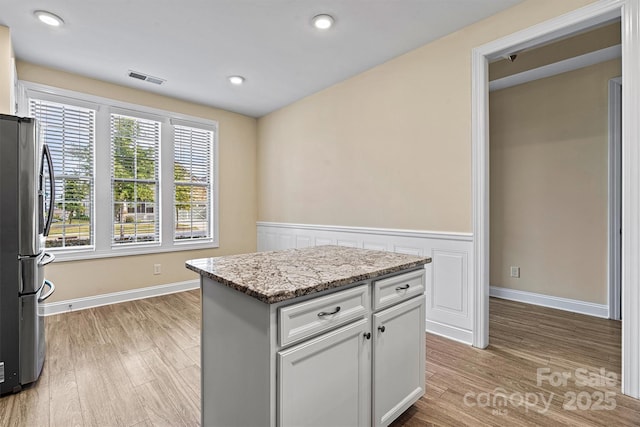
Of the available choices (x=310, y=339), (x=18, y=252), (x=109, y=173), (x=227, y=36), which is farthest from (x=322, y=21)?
(x=109, y=173)

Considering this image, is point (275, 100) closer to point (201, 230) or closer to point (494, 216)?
point (201, 230)

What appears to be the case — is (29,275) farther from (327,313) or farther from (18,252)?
Answer: (327,313)

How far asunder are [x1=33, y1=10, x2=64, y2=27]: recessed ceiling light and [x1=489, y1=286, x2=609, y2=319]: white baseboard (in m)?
5.40

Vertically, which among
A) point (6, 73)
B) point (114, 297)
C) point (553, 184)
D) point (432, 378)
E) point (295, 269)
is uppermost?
point (6, 73)

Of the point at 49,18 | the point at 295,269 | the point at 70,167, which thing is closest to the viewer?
the point at 295,269

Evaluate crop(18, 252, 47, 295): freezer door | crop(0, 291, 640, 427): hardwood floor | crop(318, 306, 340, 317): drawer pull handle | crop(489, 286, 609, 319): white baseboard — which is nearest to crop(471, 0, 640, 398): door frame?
crop(0, 291, 640, 427): hardwood floor

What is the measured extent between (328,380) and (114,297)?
3692 millimetres

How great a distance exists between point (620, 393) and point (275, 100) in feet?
15.0

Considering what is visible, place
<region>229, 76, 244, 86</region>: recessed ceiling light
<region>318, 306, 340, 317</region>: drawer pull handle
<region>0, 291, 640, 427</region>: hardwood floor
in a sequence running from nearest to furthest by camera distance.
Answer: <region>318, 306, 340, 317</region>: drawer pull handle < <region>0, 291, 640, 427</region>: hardwood floor < <region>229, 76, 244, 86</region>: recessed ceiling light

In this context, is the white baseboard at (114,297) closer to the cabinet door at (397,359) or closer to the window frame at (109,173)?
the window frame at (109,173)

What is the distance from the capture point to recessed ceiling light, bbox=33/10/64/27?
246 centimetres

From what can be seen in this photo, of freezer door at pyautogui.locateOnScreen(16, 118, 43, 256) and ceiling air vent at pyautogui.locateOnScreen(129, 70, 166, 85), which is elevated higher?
ceiling air vent at pyautogui.locateOnScreen(129, 70, 166, 85)

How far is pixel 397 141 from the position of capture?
325cm

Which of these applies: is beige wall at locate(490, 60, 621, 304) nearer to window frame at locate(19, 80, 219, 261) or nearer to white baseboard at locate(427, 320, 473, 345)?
white baseboard at locate(427, 320, 473, 345)
